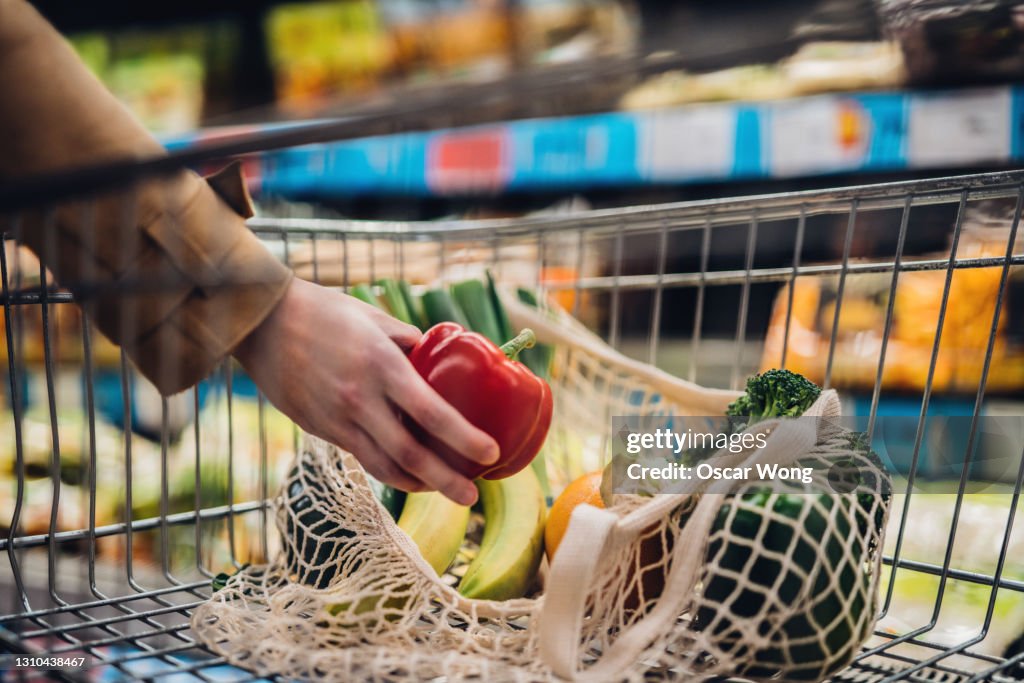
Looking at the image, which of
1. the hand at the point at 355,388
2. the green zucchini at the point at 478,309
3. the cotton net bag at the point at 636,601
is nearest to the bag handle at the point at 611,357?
the green zucchini at the point at 478,309

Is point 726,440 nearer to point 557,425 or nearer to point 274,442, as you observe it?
point 557,425

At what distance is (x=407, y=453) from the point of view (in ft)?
2.10

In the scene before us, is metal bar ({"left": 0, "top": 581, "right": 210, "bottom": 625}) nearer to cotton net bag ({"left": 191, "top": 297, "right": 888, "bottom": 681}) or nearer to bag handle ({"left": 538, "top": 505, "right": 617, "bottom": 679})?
cotton net bag ({"left": 191, "top": 297, "right": 888, "bottom": 681})

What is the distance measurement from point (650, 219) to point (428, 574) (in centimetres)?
59

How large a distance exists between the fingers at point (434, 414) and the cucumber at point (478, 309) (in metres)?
0.59

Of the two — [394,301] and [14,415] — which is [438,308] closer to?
[394,301]

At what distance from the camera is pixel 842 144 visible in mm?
1728

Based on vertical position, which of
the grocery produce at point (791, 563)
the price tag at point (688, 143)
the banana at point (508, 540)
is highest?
the price tag at point (688, 143)

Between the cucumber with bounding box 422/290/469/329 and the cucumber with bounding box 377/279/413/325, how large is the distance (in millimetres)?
32

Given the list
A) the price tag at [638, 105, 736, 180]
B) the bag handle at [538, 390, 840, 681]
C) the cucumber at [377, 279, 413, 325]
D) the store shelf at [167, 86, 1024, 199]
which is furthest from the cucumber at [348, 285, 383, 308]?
the price tag at [638, 105, 736, 180]

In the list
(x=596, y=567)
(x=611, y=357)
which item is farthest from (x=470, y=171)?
(x=596, y=567)

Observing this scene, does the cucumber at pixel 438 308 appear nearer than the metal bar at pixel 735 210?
No

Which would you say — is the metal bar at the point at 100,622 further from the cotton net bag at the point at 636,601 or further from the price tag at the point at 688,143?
the price tag at the point at 688,143

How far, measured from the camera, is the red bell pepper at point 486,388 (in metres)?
0.82
